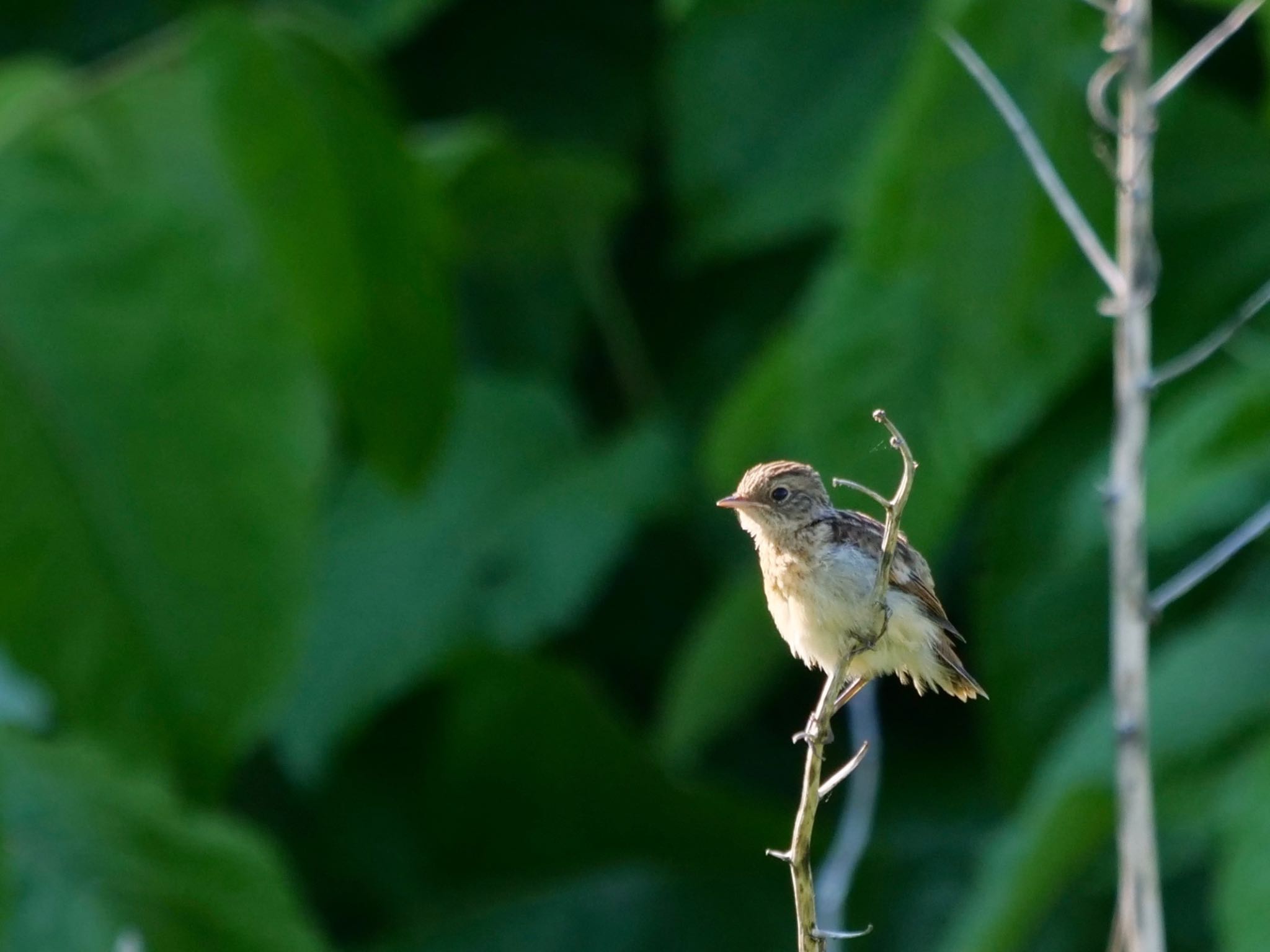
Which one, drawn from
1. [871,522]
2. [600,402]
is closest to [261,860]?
[871,522]

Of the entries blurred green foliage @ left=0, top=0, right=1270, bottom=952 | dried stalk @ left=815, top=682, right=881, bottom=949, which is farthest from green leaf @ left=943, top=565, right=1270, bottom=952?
→ dried stalk @ left=815, top=682, right=881, bottom=949

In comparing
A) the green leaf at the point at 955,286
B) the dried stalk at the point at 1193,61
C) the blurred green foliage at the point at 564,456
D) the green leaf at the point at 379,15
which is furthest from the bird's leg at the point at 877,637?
the green leaf at the point at 379,15

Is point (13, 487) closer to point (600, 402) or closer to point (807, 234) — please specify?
point (807, 234)

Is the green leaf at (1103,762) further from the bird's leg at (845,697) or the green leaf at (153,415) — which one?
the bird's leg at (845,697)

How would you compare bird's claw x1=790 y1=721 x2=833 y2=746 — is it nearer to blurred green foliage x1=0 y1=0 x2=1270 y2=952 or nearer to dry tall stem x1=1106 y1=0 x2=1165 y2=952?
dry tall stem x1=1106 y1=0 x2=1165 y2=952

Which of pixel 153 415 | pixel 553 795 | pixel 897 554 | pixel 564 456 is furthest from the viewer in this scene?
pixel 553 795

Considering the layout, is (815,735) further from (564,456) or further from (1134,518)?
(564,456)

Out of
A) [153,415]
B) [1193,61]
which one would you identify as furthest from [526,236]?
[1193,61]
